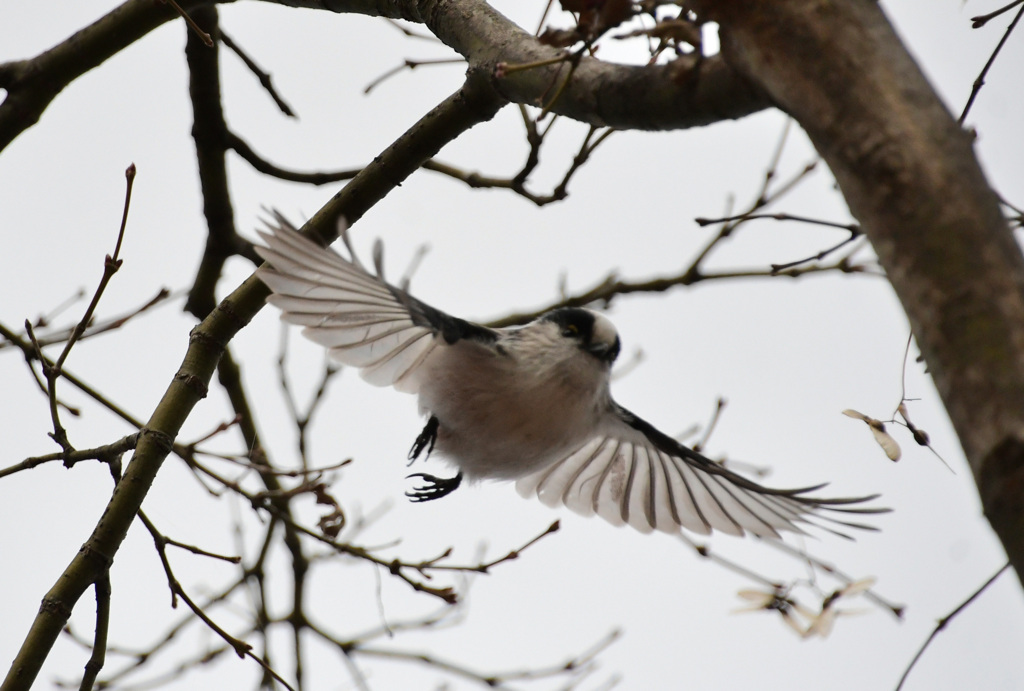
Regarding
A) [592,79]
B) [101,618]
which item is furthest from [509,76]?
[101,618]

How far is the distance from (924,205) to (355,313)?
5.34 feet

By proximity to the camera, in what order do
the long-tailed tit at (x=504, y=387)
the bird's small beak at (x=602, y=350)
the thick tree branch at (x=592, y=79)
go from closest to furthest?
the thick tree branch at (x=592, y=79), the long-tailed tit at (x=504, y=387), the bird's small beak at (x=602, y=350)

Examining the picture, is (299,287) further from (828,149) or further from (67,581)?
(828,149)

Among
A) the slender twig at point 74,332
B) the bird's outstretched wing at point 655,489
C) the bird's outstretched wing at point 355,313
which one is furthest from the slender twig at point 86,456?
the bird's outstretched wing at point 655,489

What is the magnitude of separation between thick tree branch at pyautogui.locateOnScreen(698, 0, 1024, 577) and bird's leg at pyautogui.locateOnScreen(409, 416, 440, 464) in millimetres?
1722

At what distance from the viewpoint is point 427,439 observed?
2.62 metres

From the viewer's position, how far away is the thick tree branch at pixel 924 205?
79 centimetres

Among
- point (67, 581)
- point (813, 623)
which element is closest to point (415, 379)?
point (67, 581)

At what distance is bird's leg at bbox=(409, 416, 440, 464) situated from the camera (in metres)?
2.60

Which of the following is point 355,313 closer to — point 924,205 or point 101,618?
point 101,618

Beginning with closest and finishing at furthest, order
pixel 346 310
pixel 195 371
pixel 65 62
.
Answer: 1. pixel 195 371
2. pixel 346 310
3. pixel 65 62

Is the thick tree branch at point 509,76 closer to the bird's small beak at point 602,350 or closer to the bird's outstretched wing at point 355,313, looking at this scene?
the bird's outstretched wing at point 355,313

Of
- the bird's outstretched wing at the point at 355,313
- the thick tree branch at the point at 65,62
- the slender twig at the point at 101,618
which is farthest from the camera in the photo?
the thick tree branch at the point at 65,62

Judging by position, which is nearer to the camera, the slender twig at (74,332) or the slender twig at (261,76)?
Answer: the slender twig at (74,332)
